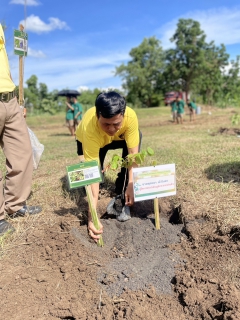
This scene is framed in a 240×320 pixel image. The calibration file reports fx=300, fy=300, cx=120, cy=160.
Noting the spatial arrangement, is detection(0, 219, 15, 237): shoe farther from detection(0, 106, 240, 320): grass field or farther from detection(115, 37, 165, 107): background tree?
detection(115, 37, 165, 107): background tree

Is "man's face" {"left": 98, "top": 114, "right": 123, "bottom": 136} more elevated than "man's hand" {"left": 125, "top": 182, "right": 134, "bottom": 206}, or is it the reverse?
"man's face" {"left": 98, "top": 114, "right": 123, "bottom": 136}

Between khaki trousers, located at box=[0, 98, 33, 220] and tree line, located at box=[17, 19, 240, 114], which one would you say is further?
tree line, located at box=[17, 19, 240, 114]

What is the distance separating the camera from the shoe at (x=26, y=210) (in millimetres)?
2871

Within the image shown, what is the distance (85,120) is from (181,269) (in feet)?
4.87

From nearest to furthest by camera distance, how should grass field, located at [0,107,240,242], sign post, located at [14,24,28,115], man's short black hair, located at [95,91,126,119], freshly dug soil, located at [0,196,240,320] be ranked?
1. freshly dug soil, located at [0,196,240,320]
2. man's short black hair, located at [95,91,126,119]
3. grass field, located at [0,107,240,242]
4. sign post, located at [14,24,28,115]

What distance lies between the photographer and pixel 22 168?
8.95 feet

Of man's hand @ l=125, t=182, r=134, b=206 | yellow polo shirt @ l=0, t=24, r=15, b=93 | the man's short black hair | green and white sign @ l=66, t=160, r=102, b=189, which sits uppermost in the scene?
yellow polo shirt @ l=0, t=24, r=15, b=93

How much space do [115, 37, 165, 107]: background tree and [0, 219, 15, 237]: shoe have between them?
116 feet

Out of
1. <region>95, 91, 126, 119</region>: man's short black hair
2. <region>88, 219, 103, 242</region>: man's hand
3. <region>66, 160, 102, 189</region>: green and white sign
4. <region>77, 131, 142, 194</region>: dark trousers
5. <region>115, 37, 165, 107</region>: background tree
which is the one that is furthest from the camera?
<region>115, 37, 165, 107</region>: background tree

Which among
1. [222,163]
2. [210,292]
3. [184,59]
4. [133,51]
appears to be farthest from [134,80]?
[210,292]

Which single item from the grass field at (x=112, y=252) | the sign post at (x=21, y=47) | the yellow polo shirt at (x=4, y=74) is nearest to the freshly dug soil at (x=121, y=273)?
the grass field at (x=112, y=252)

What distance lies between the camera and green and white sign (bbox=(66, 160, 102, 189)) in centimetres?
227

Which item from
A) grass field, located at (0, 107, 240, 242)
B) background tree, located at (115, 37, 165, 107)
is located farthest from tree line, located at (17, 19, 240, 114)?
grass field, located at (0, 107, 240, 242)

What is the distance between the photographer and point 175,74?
31.4 metres
